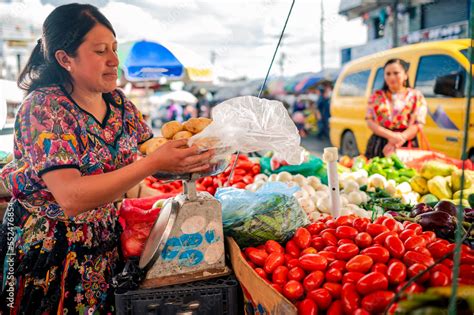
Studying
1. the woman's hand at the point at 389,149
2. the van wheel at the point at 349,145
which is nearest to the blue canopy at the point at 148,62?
the van wheel at the point at 349,145

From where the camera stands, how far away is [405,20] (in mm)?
19562

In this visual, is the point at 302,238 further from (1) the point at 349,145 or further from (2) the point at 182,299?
(1) the point at 349,145

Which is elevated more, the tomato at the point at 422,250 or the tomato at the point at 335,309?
the tomato at the point at 422,250

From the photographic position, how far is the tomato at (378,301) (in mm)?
1365

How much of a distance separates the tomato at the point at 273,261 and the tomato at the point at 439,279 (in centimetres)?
60

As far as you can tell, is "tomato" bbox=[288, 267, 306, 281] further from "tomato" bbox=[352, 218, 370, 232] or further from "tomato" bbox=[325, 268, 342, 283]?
"tomato" bbox=[352, 218, 370, 232]

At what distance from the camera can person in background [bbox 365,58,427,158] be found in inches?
190

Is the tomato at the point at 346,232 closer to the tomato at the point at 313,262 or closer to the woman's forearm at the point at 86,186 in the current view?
the tomato at the point at 313,262

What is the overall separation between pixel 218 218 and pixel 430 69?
17.2 feet

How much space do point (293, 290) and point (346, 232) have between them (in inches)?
17.2

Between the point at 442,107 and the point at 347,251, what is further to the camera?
the point at 442,107

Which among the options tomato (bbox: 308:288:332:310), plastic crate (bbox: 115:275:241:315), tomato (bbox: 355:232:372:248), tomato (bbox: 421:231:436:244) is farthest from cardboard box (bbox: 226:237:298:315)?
tomato (bbox: 421:231:436:244)

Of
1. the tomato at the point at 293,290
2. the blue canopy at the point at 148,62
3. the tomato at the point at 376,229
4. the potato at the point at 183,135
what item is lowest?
the tomato at the point at 293,290

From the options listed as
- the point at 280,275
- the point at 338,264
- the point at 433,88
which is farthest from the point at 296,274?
the point at 433,88
